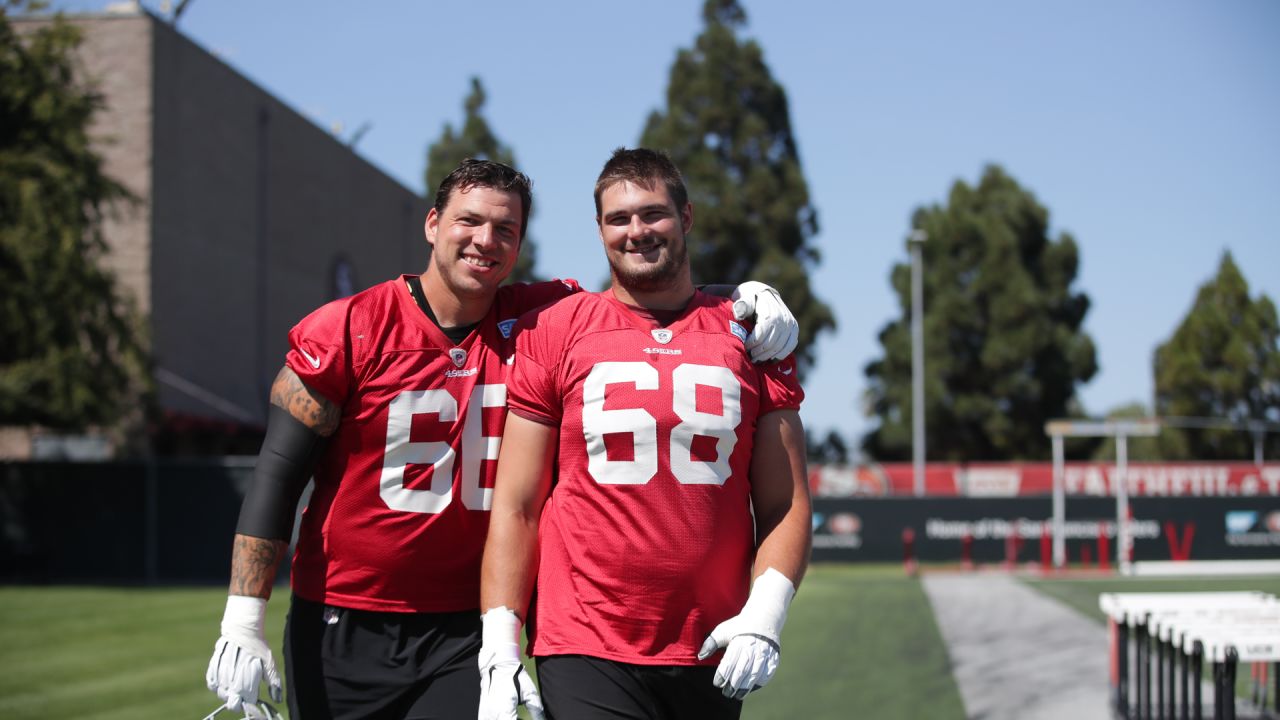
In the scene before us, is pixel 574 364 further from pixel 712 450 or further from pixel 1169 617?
pixel 1169 617

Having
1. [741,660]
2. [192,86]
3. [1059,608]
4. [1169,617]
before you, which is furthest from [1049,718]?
[192,86]

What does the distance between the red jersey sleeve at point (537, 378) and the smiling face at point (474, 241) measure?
31 cm

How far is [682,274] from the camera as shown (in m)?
3.61

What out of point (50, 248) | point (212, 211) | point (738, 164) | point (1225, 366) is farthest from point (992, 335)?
point (50, 248)

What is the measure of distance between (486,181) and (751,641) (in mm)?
1585

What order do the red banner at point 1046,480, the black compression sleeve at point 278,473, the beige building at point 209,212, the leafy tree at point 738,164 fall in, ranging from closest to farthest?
the black compression sleeve at point 278,473
the beige building at point 209,212
the red banner at point 1046,480
the leafy tree at point 738,164

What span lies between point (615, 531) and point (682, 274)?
77 centimetres

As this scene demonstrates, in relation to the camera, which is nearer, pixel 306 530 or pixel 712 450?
pixel 712 450

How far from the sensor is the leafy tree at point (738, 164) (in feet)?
135

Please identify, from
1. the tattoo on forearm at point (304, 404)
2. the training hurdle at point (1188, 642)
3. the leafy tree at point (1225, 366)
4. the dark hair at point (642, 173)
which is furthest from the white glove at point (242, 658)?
the leafy tree at point (1225, 366)

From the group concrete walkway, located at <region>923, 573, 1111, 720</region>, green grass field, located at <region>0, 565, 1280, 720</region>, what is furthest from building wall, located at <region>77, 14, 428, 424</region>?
concrete walkway, located at <region>923, 573, 1111, 720</region>

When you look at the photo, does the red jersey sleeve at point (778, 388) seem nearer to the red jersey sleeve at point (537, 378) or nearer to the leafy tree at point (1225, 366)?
the red jersey sleeve at point (537, 378)

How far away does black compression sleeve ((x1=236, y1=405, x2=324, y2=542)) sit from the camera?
3.70m

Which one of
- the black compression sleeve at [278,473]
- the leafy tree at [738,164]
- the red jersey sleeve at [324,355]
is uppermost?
the leafy tree at [738,164]
